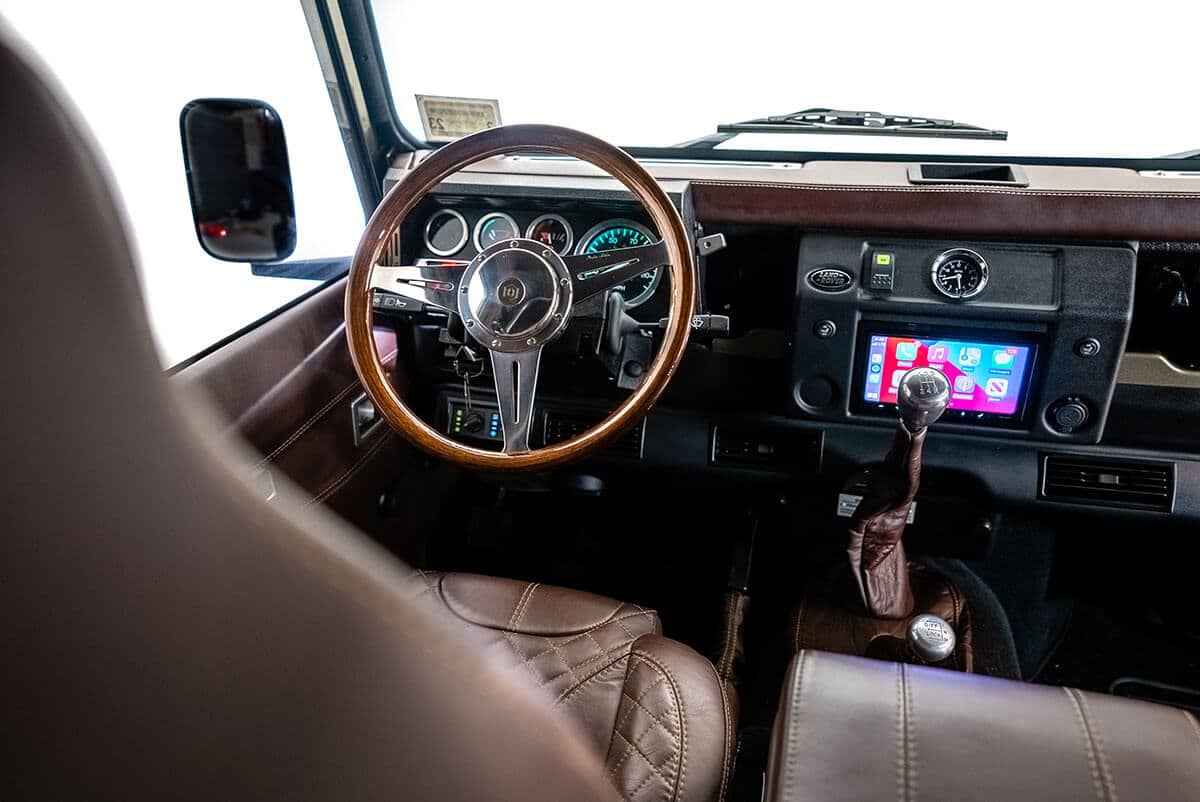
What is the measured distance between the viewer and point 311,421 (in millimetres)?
1595

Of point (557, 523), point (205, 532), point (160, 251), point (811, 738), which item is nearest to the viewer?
point (205, 532)

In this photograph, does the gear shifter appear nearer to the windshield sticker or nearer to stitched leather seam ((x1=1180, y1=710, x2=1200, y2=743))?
stitched leather seam ((x1=1180, y1=710, x2=1200, y2=743))

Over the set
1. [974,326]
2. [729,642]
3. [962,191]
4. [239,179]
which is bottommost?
[729,642]

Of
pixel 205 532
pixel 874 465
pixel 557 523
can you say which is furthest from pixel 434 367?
pixel 205 532

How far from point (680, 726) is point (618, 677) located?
134 millimetres

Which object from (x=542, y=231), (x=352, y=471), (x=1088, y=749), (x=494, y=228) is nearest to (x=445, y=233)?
(x=494, y=228)

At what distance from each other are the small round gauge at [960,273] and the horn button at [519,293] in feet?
2.26

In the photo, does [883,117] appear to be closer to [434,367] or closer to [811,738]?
[434,367]

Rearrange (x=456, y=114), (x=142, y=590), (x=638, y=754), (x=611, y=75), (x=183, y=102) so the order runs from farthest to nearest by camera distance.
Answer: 1. (x=456, y=114)
2. (x=611, y=75)
3. (x=183, y=102)
4. (x=638, y=754)
5. (x=142, y=590)

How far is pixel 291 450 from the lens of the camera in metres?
1.52

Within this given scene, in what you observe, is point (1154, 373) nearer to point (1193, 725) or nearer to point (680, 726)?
point (1193, 725)

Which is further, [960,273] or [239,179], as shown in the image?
[960,273]

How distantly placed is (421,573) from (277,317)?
22.4 inches

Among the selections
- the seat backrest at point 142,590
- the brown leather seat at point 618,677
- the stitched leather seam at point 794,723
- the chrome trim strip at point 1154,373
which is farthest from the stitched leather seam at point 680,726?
the chrome trim strip at point 1154,373
